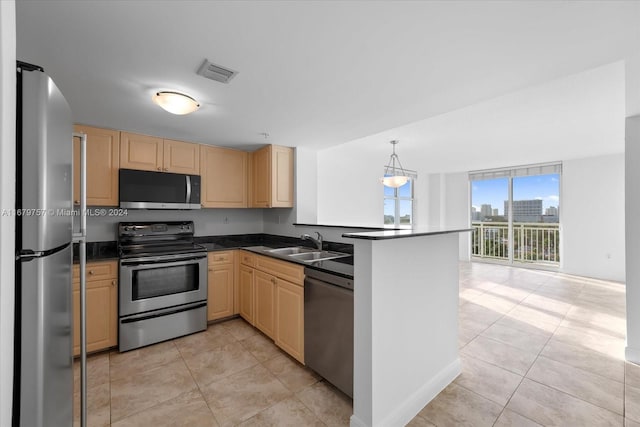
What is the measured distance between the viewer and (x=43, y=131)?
903mm

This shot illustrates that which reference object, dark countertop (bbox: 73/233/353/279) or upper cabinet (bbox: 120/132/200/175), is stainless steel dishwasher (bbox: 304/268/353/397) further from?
upper cabinet (bbox: 120/132/200/175)

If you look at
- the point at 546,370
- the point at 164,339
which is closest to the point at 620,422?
the point at 546,370

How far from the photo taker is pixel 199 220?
3.76 metres

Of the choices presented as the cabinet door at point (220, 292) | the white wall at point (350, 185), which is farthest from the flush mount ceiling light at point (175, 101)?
the white wall at point (350, 185)

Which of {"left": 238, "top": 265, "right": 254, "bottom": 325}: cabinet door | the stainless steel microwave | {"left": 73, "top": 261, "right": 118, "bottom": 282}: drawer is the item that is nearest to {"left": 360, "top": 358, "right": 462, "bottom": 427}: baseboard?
{"left": 238, "top": 265, "right": 254, "bottom": 325}: cabinet door

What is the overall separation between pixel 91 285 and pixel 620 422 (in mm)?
4132

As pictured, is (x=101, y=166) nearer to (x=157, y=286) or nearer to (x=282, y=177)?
(x=157, y=286)

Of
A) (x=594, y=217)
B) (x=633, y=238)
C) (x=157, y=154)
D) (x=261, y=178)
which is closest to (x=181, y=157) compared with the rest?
(x=157, y=154)

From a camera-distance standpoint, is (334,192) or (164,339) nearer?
(164,339)

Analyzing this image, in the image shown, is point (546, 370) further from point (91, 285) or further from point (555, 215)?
point (555, 215)

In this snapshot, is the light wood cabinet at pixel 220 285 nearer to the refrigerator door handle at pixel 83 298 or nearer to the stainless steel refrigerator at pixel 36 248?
the refrigerator door handle at pixel 83 298

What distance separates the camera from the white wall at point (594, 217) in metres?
5.14

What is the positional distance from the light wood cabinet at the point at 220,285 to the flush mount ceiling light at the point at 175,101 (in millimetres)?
1713

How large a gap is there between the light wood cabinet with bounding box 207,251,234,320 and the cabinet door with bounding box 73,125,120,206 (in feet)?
4.00
